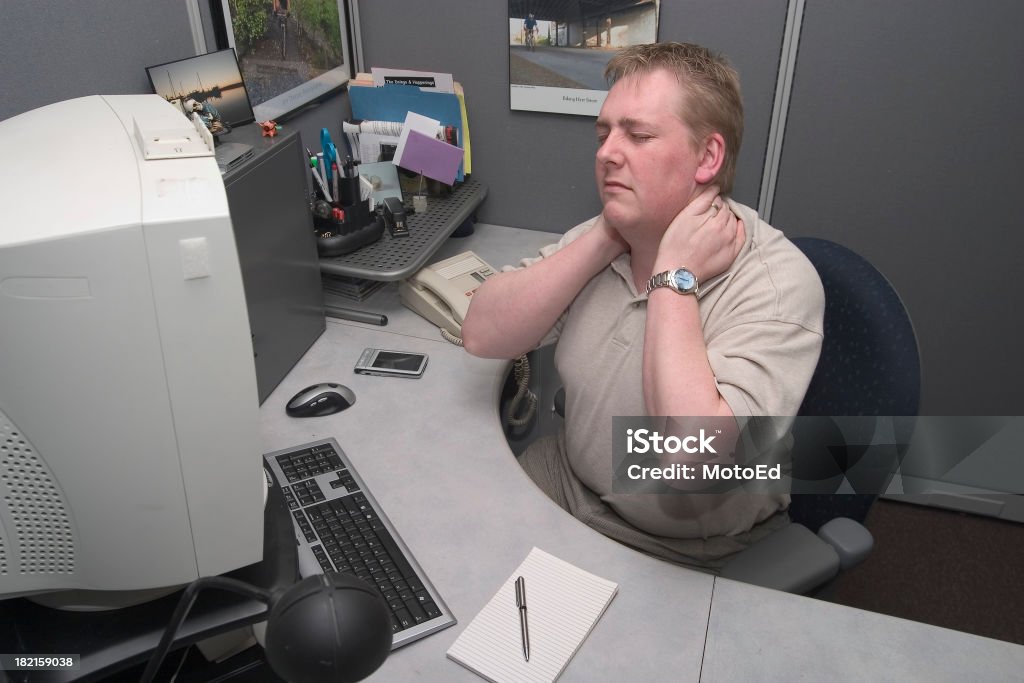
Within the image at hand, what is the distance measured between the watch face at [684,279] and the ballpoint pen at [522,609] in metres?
0.42

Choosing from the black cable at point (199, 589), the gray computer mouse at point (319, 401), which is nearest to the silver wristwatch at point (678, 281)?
the gray computer mouse at point (319, 401)

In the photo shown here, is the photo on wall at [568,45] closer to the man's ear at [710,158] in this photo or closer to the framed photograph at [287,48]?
the framed photograph at [287,48]

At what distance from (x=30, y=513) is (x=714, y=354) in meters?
0.77

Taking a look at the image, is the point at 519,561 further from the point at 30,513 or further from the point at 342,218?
the point at 342,218

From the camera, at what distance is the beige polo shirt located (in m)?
0.98

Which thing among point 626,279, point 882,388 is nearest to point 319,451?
point 626,279

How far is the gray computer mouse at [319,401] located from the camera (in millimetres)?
1204

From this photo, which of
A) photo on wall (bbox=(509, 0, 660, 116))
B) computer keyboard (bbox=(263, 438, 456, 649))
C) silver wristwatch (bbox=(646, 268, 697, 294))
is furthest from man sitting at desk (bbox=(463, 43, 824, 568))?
photo on wall (bbox=(509, 0, 660, 116))

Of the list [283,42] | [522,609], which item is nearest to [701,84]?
[522,609]

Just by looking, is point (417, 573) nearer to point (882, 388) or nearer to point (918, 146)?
point (882, 388)

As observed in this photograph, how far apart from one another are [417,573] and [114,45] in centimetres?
90

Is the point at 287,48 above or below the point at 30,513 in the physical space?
above

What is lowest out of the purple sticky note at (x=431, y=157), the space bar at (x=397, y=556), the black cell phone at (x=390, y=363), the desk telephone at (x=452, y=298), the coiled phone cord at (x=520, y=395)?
the coiled phone cord at (x=520, y=395)

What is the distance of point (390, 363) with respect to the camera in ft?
4.37
